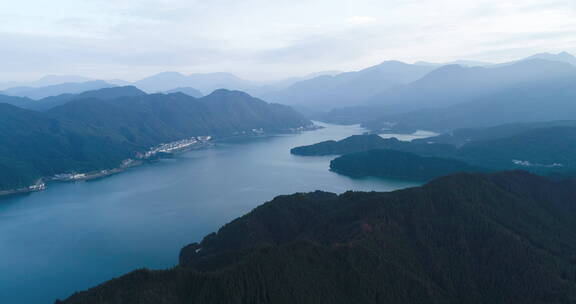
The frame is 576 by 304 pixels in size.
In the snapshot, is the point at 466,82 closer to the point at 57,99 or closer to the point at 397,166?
the point at 397,166

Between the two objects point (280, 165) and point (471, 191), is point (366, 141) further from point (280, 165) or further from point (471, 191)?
point (471, 191)

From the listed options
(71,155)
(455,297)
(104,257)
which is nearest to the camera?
(455,297)

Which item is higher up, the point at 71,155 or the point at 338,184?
the point at 71,155

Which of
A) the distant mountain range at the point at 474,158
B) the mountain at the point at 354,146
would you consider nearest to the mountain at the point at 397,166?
the distant mountain range at the point at 474,158

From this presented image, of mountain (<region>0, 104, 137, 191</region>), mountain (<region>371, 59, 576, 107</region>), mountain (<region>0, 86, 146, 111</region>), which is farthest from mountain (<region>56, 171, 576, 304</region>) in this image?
mountain (<region>371, 59, 576, 107</region>)

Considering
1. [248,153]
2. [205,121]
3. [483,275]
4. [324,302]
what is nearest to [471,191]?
[483,275]

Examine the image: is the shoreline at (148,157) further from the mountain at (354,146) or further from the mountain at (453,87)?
the mountain at (453,87)

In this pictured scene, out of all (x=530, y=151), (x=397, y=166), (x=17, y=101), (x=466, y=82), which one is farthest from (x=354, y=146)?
(x=466, y=82)
